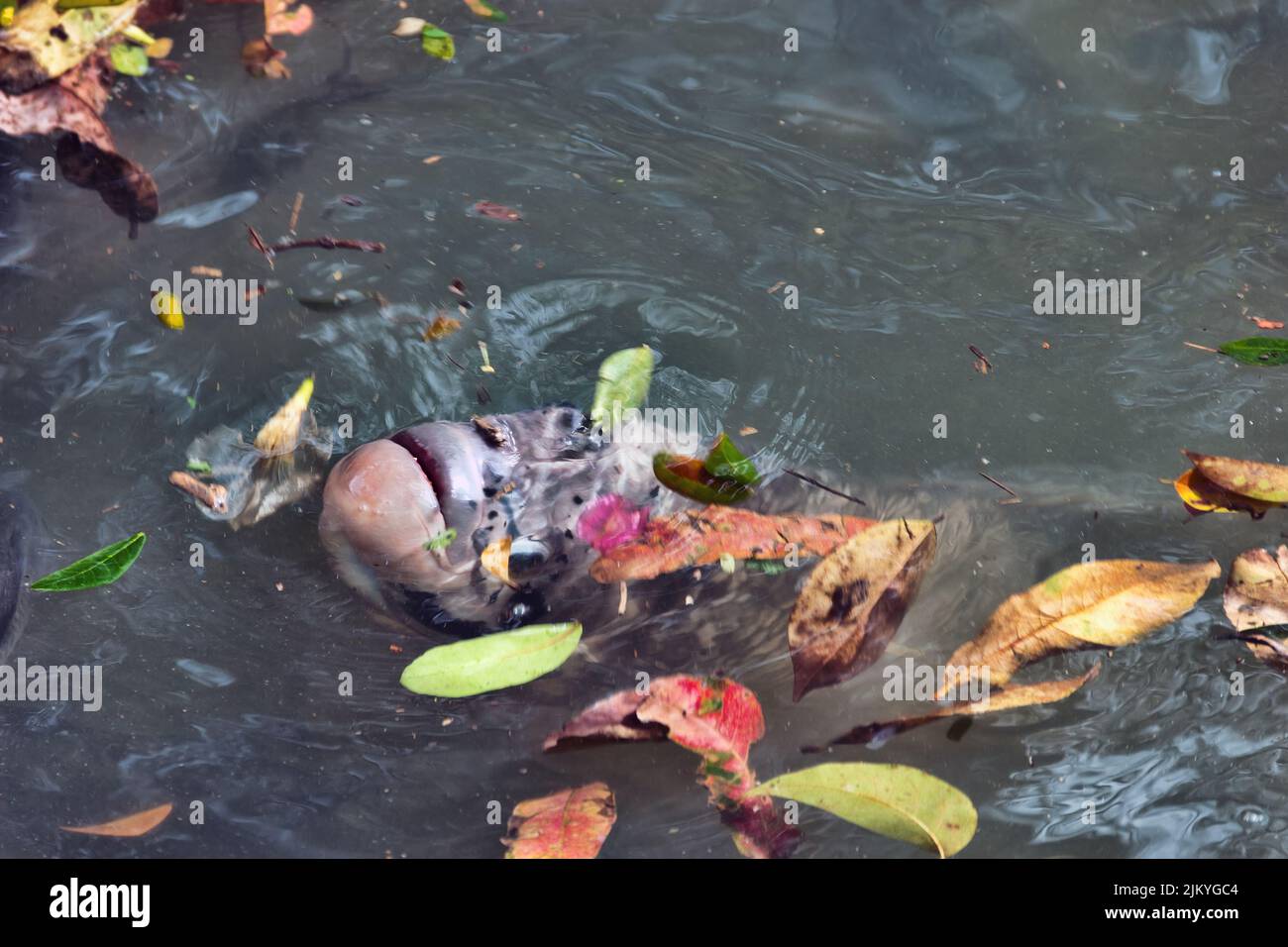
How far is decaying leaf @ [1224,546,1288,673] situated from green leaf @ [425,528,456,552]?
1.98 meters

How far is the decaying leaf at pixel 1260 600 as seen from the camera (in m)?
2.77

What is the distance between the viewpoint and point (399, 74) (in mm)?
3170

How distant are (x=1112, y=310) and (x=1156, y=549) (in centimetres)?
69

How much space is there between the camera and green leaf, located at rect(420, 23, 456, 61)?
3174 millimetres

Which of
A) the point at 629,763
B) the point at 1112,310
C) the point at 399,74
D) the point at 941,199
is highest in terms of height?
the point at 399,74

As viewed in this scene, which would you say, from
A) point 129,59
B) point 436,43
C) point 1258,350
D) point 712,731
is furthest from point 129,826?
point 1258,350

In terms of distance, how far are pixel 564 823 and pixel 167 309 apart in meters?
1.77

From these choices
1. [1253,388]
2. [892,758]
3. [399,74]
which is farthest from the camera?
[399,74]

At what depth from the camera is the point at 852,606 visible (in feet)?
8.96

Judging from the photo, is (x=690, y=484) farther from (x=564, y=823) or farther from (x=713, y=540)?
(x=564, y=823)

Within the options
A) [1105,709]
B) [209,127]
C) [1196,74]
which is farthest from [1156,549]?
[209,127]

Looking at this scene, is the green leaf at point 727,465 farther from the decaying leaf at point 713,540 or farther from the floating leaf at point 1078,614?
the floating leaf at point 1078,614

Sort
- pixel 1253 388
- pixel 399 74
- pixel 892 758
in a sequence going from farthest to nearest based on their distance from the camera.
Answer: pixel 399 74
pixel 1253 388
pixel 892 758

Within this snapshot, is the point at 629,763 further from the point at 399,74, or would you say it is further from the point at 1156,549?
the point at 399,74
